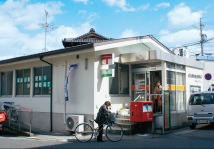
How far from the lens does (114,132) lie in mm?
9422

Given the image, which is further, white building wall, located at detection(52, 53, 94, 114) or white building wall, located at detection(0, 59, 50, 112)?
white building wall, located at detection(0, 59, 50, 112)

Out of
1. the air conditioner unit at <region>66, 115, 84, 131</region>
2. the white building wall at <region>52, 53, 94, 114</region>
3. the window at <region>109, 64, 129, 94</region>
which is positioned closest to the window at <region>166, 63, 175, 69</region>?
the window at <region>109, 64, 129, 94</region>

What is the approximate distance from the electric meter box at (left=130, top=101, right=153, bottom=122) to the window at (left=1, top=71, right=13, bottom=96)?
931cm

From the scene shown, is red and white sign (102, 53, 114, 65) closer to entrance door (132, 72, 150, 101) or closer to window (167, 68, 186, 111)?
entrance door (132, 72, 150, 101)

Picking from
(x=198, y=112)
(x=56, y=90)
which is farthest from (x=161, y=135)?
(x=56, y=90)

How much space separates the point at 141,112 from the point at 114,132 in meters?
1.91

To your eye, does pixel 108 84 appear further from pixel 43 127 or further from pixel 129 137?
pixel 43 127

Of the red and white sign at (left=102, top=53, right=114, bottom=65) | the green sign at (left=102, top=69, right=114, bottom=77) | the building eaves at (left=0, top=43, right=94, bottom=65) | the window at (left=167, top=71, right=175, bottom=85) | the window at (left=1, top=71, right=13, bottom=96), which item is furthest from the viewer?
the window at (left=1, top=71, right=13, bottom=96)

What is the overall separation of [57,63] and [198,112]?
298 inches

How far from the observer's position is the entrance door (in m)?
13.1

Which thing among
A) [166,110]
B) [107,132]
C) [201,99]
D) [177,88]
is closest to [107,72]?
[107,132]

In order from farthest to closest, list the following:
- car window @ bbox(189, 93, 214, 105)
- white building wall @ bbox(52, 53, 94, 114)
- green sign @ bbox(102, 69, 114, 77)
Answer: car window @ bbox(189, 93, 214, 105) < white building wall @ bbox(52, 53, 94, 114) < green sign @ bbox(102, 69, 114, 77)

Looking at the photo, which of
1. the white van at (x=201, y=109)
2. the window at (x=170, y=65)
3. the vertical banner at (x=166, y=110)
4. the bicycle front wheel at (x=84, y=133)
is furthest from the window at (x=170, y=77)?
the bicycle front wheel at (x=84, y=133)

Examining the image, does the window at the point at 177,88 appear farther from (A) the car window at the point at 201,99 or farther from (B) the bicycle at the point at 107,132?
(B) the bicycle at the point at 107,132
